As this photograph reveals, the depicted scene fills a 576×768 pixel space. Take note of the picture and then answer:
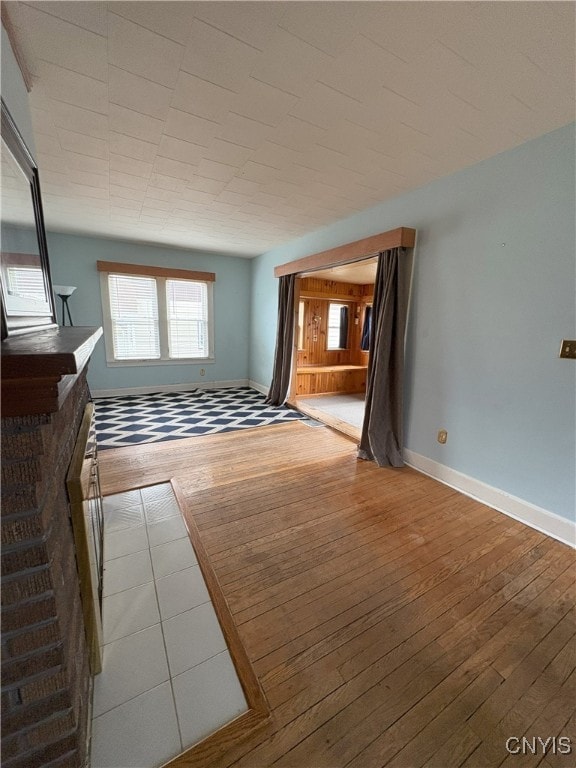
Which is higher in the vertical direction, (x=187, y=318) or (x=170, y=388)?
(x=187, y=318)

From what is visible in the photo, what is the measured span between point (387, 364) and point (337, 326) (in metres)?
3.86

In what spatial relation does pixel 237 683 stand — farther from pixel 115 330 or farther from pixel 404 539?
pixel 115 330


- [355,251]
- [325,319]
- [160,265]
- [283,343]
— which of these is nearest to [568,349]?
[355,251]

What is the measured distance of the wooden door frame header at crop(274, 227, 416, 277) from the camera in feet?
8.50

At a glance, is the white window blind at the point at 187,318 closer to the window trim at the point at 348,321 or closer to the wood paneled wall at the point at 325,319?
the wood paneled wall at the point at 325,319

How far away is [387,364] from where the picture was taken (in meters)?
2.78

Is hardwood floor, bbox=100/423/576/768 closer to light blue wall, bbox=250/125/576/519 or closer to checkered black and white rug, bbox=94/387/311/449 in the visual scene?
light blue wall, bbox=250/125/576/519

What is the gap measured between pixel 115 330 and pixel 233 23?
457cm

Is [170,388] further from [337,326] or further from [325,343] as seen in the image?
[337,326]

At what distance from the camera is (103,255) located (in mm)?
4609

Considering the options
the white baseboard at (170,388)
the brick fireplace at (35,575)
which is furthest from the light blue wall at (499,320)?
the white baseboard at (170,388)

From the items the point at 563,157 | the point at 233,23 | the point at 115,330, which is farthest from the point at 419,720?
the point at 115,330

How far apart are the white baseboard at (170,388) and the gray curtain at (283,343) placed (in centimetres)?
126

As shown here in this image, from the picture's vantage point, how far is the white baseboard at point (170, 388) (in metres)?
4.94
